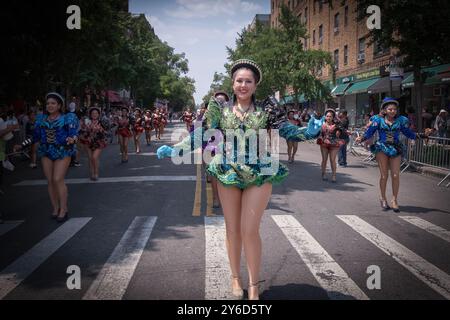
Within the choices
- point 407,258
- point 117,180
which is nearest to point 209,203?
point 117,180

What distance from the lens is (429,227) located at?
683cm

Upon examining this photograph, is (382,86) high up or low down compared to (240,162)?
up

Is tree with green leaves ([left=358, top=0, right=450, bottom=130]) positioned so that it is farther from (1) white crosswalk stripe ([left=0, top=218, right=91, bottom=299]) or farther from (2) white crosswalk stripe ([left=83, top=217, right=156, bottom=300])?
(1) white crosswalk stripe ([left=0, top=218, right=91, bottom=299])

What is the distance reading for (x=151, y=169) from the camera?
43.5ft

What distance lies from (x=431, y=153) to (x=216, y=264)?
1027cm

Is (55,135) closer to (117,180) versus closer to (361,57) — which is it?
(117,180)

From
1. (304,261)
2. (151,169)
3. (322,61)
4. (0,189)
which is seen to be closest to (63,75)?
(151,169)

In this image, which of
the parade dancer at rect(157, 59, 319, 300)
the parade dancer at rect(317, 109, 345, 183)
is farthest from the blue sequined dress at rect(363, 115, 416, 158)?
the parade dancer at rect(157, 59, 319, 300)

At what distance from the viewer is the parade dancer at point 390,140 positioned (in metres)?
7.81

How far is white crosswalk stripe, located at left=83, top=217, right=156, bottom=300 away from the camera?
13.4 feet

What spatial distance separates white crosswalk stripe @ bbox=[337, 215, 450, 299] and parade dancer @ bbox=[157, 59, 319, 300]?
1991 mm

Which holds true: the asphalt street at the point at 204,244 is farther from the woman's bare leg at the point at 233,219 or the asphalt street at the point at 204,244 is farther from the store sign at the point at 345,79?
the store sign at the point at 345,79

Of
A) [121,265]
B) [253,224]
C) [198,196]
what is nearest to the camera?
[253,224]

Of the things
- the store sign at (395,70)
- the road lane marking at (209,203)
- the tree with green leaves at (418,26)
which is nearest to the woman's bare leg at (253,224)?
the road lane marking at (209,203)
